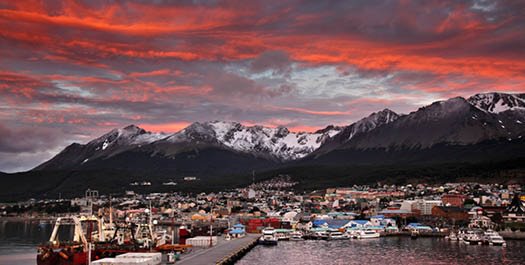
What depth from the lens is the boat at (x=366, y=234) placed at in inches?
4929

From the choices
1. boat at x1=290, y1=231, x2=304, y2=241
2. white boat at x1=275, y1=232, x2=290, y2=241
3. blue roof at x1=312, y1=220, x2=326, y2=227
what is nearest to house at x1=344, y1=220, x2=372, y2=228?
blue roof at x1=312, y1=220, x2=326, y2=227

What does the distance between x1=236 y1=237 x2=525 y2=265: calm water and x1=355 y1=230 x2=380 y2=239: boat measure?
16867mm

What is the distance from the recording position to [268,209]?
198875 mm

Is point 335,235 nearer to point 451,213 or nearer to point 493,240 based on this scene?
point 493,240

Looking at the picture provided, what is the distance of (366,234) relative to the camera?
126 m

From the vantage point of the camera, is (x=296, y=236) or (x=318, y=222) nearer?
(x=296, y=236)

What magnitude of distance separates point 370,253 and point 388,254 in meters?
2.65

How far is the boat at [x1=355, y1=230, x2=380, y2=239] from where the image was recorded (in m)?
125

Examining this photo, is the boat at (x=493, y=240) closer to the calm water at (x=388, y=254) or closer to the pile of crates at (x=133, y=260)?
the calm water at (x=388, y=254)

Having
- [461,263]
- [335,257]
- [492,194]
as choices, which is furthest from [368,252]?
[492,194]

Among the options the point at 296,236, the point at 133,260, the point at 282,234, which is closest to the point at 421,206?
the point at 296,236

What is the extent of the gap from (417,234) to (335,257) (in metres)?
46.5

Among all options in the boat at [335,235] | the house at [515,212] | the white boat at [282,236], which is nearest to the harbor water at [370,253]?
the white boat at [282,236]

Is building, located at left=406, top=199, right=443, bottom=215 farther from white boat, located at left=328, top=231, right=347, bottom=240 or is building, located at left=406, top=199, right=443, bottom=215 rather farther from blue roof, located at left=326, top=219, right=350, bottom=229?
white boat, located at left=328, top=231, right=347, bottom=240
